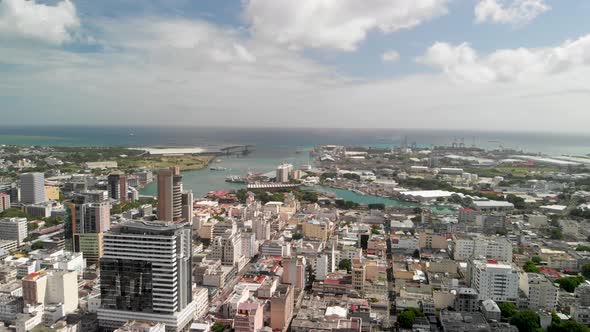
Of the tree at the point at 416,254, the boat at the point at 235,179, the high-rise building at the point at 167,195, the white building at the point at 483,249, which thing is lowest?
the tree at the point at 416,254

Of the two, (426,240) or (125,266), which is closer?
(125,266)

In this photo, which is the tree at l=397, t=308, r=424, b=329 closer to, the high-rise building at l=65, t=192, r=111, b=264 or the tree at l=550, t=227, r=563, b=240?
the high-rise building at l=65, t=192, r=111, b=264

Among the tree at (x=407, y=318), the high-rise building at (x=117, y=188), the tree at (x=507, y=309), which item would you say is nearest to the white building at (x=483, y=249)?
the tree at (x=507, y=309)

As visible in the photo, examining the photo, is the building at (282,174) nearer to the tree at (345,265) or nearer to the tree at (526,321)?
the tree at (345,265)

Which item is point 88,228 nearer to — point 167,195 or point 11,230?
point 167,195

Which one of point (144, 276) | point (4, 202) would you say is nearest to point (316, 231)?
point (144, 276)

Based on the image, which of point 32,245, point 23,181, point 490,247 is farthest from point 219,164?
point 490,247

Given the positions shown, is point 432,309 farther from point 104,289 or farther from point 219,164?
point 219,164
